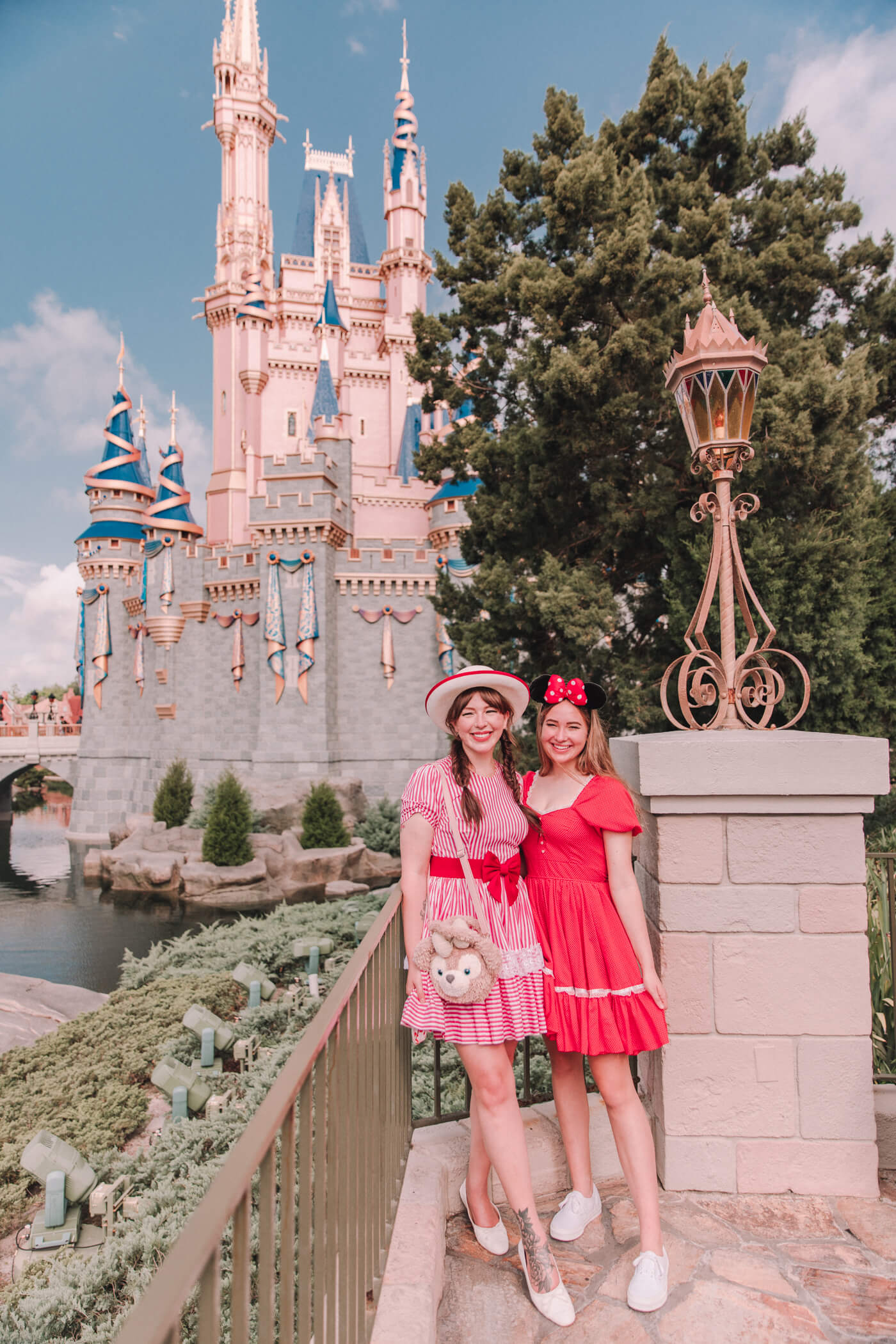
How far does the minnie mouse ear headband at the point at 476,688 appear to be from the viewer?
220cm

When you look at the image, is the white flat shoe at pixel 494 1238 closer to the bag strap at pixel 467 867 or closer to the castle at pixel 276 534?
the bag strap at pixel 467 867

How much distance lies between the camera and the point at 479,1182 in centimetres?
214

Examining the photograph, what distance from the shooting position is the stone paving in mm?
1850

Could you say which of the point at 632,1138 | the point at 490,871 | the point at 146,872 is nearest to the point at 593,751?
the point at 490,871

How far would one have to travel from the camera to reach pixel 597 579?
7.86 meters

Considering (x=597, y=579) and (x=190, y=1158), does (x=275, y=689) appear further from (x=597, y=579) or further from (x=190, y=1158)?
(x=190, y=1158)

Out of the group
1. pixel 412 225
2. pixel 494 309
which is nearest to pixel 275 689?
pixel 494 309

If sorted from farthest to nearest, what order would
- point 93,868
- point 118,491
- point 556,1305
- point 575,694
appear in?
point 118,491 → point 93,868 → point 575,694 → point 556,1305

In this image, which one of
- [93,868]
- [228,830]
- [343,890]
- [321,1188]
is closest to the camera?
[321,1188]

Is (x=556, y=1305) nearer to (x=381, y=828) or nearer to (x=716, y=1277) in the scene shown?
(x=716, y=1277)

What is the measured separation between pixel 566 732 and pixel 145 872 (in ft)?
52.3

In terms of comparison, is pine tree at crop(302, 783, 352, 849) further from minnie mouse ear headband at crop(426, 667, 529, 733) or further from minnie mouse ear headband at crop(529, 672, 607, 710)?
minnie mouse ear headband at crop(529, 672, 607, 710)

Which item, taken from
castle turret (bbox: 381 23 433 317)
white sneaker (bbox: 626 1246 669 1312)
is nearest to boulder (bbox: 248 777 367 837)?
white sneaker (bbox: 626 1246 669 1312)

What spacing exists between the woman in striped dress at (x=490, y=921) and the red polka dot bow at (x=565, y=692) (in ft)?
0.25
